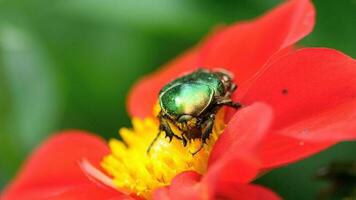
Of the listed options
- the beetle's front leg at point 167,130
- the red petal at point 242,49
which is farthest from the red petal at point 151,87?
the beetle's front leg at point 167,130

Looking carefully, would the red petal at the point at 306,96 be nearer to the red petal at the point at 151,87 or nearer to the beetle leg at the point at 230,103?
the beetle leg at the point at 230,103

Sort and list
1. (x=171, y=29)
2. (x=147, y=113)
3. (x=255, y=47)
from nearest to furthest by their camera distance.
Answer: (x=255, y=47), (x=147, y=113), (x=171, y=29)

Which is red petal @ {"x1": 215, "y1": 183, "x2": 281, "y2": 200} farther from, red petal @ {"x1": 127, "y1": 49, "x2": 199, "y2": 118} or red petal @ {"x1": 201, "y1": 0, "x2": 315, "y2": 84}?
red petal @ {"x1": 127, "y1": 49, "x2": 199, "y2": 118}

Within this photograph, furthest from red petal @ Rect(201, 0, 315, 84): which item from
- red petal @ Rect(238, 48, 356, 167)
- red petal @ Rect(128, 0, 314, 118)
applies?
red petal @ Rect(238, 48, 356, 167)

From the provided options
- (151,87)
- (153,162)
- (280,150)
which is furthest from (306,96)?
(151,87)

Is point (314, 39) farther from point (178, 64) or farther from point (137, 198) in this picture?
point (137, 198)

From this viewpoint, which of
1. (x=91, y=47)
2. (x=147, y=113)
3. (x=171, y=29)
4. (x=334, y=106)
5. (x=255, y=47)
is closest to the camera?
(x=334, y=106)

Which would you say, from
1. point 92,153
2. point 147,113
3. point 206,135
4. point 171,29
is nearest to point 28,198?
point 92,153

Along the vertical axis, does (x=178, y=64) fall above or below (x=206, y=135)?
above
